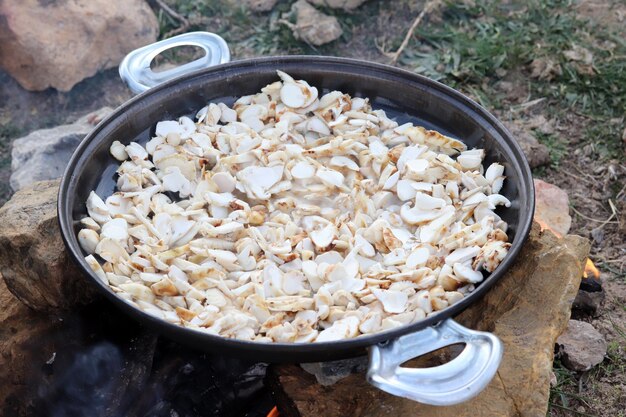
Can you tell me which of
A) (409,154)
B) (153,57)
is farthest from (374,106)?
(153,57)

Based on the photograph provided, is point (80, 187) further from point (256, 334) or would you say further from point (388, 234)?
point (388, 234)

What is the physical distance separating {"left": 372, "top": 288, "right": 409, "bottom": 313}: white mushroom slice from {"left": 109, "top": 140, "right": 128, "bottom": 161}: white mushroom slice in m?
0.82

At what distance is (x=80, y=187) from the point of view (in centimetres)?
180

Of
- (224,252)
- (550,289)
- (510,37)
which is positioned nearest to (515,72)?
(510,37)

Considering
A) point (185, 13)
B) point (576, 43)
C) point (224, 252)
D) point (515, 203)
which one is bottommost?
point (185, 13)

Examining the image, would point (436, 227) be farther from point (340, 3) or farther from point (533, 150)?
point (340, 3)

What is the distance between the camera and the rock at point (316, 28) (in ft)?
11.1

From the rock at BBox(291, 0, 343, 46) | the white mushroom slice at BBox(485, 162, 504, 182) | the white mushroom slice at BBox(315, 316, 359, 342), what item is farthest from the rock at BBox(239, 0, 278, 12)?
the white mushroom slice at BBox(315, 316, 359, 342)

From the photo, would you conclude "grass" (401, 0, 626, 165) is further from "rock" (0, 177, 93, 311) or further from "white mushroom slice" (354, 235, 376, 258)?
"rock" (0, 177, 93, 311)

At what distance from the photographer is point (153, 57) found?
218 cm

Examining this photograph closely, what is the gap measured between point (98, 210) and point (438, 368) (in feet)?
3.15

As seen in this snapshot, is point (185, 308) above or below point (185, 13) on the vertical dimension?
above

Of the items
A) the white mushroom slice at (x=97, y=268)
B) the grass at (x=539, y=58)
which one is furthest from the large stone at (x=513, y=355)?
the grass at (x=539, y=58)

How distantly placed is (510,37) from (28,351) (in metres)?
2.63
